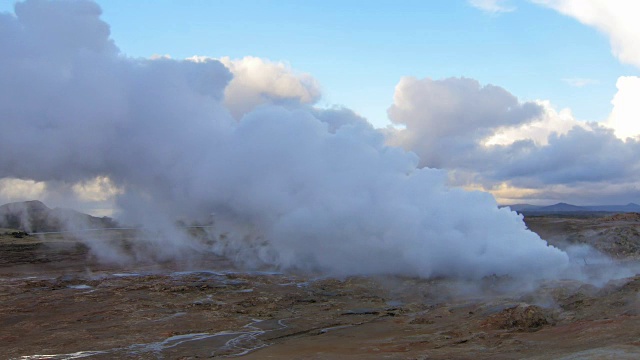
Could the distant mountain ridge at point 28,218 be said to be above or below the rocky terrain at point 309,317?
above

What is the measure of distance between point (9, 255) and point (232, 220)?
65.6ft

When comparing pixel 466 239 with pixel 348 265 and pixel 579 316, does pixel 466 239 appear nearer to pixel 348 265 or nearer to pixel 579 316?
pixel 348 265

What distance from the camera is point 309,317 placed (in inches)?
747

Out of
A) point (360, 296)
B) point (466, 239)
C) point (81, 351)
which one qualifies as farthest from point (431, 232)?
point (81, 351)

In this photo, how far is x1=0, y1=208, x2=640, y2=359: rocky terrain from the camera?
12.9 meters

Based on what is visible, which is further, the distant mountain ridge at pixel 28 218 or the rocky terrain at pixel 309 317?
the distant mountain ridge at pixel 28 218

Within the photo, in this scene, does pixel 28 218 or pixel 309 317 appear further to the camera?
pixel 28 218

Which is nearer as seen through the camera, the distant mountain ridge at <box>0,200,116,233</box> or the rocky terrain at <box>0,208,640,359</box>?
the rocky terrain at <box>0,208,640,359</box>

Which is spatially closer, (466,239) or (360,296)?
(360,296)

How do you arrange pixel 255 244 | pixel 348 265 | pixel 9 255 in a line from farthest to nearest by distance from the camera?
pixel 9 255, pixel 255 244, pixel 348 265

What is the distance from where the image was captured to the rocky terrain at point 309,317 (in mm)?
12945

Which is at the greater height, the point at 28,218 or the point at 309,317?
the point at 28,218

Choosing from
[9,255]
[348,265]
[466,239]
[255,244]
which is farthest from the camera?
[9,255]

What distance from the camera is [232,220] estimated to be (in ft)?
113
